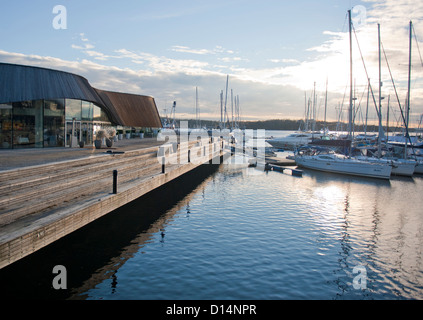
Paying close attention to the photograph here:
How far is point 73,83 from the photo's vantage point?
2894cm

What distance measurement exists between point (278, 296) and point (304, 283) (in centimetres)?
126

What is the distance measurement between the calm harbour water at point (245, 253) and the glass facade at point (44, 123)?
35.5ft

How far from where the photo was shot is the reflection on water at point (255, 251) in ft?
30.6

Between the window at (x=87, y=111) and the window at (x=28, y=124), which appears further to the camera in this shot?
the window at (x=87, y=111)

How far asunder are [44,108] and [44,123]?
1.14 meters

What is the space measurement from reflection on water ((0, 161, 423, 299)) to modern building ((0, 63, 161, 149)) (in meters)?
11.0

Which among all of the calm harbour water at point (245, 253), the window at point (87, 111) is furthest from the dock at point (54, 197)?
the window at point (87, 111)

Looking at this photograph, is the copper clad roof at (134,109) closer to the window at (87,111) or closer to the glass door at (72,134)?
the window at (87,111)

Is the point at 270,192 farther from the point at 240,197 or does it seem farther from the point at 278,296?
the point at 278,296

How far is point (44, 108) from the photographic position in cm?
2583

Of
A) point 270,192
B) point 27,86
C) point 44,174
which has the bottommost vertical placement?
point 270,192

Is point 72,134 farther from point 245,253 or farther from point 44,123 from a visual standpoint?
point 245,253

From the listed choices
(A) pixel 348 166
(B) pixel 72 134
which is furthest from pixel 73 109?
(A) pixel 348 166

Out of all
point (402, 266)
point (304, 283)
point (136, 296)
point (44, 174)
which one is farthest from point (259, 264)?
point (44, 174)
